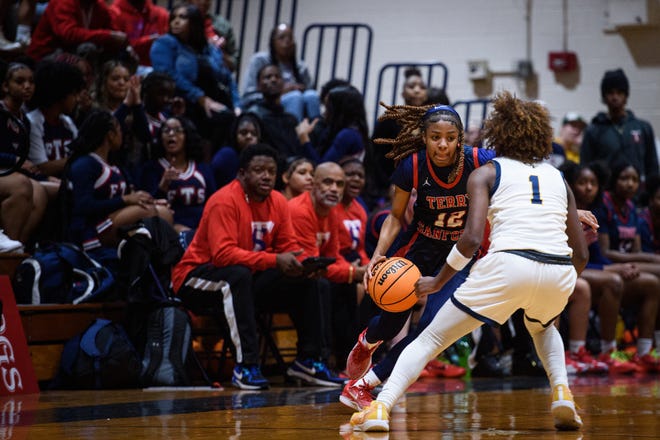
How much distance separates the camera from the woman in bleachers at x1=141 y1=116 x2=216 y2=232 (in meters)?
7.51

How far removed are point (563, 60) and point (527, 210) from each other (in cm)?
817

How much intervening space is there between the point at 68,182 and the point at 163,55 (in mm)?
2322

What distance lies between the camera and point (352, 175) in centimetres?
768

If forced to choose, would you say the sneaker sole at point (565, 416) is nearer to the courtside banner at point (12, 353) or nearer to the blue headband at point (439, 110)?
the blue headband at point (439, 110)

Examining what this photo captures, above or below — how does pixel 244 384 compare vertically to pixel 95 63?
below

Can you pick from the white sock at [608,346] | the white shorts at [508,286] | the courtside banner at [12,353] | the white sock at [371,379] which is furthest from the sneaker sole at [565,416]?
the white sock at [608,346]

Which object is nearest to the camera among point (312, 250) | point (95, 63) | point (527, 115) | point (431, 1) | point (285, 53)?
point (527, 115)

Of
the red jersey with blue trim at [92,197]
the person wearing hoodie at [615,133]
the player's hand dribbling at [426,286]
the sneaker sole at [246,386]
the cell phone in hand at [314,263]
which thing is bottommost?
the sneaker sole at [246,386]

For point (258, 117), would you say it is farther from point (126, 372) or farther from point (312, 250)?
point (126, 372)

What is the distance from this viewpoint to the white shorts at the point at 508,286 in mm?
4082

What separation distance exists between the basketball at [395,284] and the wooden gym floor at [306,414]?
1.69ft

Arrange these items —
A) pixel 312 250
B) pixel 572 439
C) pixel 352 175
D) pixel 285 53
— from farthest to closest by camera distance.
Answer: pixel 285 53, pixel 352 175, pixel 312 250, pixel 572 439

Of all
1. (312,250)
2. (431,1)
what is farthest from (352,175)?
(431,1)

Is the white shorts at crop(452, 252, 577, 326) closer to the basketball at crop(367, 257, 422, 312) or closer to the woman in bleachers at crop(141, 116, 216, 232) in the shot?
the basketball at crop(367, 257, 422, 312)
